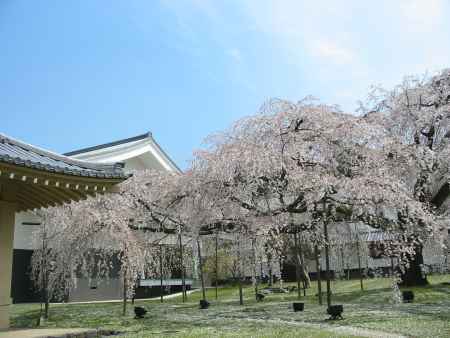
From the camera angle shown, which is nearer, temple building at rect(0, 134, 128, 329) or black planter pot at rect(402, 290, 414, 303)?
temple building at rect(0, 134, 128, 329)

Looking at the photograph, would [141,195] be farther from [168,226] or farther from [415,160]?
[415,160]

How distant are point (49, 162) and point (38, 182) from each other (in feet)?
1.54

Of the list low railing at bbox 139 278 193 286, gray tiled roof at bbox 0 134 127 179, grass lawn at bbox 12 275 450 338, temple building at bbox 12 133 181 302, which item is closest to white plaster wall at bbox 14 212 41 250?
temple building at bbox 12 133 181 302

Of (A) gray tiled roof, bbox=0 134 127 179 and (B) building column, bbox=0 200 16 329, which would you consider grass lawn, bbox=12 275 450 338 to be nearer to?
(B) building column, bbox=0 200 16 329

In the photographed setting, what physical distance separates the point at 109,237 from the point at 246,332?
5674 mm

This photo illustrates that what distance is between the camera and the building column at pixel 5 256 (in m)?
6.97

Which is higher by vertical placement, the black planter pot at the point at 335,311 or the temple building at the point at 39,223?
the temple building at the point at 39,223

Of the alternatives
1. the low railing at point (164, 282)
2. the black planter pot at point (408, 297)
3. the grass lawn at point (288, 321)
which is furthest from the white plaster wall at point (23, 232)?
the black planter pot at point (408, 297)

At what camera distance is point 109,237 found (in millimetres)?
12445

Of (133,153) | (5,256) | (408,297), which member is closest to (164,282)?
(133,153)

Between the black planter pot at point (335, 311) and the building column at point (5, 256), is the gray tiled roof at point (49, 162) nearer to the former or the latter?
the building column at point (5, 256)

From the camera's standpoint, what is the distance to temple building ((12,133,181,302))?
1817 cm

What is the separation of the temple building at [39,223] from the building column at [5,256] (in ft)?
29.4

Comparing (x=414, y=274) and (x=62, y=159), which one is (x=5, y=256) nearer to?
(x=62, y=159)
